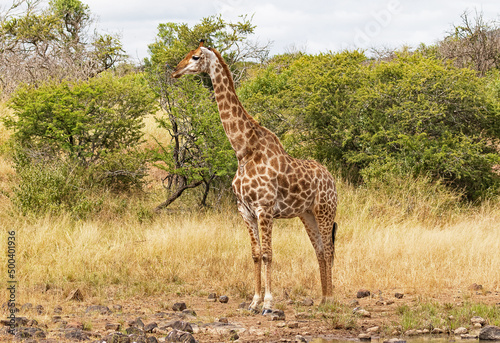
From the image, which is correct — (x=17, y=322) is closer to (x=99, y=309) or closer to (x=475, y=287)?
(x=99, y=309)

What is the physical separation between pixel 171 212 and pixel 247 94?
4.80m

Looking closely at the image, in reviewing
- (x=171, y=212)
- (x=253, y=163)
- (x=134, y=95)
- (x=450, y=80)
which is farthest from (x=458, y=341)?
(x=134, y=95)

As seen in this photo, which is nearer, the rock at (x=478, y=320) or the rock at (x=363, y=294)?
the rock at (x=478, y=320)

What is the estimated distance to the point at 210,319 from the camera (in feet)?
21.5

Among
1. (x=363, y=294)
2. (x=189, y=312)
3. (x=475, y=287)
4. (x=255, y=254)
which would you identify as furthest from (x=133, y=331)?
(x=475, y=287)

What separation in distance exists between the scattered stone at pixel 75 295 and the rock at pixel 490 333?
4647 millimetres

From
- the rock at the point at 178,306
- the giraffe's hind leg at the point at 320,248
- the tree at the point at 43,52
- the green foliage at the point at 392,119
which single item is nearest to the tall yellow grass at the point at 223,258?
the giraffe's hind leg at the point at 320,248

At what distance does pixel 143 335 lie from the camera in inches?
224

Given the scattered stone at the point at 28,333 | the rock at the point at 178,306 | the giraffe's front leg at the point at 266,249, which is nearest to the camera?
the scattered stone at the point at 28,333

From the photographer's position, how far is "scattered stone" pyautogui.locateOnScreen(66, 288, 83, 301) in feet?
24.1

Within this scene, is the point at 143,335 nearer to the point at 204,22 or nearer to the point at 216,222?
the point at 216,222

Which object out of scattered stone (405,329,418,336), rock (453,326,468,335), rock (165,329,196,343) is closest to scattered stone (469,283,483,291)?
rock (453,326,468,335)

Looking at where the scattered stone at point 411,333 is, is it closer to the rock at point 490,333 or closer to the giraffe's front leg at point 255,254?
the rock at point 490,333

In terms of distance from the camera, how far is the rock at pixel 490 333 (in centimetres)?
595
